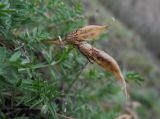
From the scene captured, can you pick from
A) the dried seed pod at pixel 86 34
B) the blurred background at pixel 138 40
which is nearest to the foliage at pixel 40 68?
the dried seed pod at pixel 86 34

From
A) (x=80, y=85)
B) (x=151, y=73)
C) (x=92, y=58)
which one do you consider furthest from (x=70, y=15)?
(x=151, y=73)

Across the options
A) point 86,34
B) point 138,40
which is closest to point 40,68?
point 86,34

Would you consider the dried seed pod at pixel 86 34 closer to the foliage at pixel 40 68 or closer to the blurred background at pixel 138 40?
the foliage at pixel 40 68

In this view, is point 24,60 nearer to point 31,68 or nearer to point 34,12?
point 31,68

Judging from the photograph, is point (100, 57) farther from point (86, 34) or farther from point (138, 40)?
point (138, 40)

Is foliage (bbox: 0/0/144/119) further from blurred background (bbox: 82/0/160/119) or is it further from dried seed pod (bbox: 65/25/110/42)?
blurred background (bbox: 82/0/160/119)

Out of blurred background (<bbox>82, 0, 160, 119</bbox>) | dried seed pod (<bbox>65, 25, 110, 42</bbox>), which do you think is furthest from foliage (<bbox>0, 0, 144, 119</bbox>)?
blurred background (<bbox>82, 0, 160, 119</bbox>)

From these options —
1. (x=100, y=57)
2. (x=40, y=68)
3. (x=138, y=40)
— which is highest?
(x=100, y=57)
